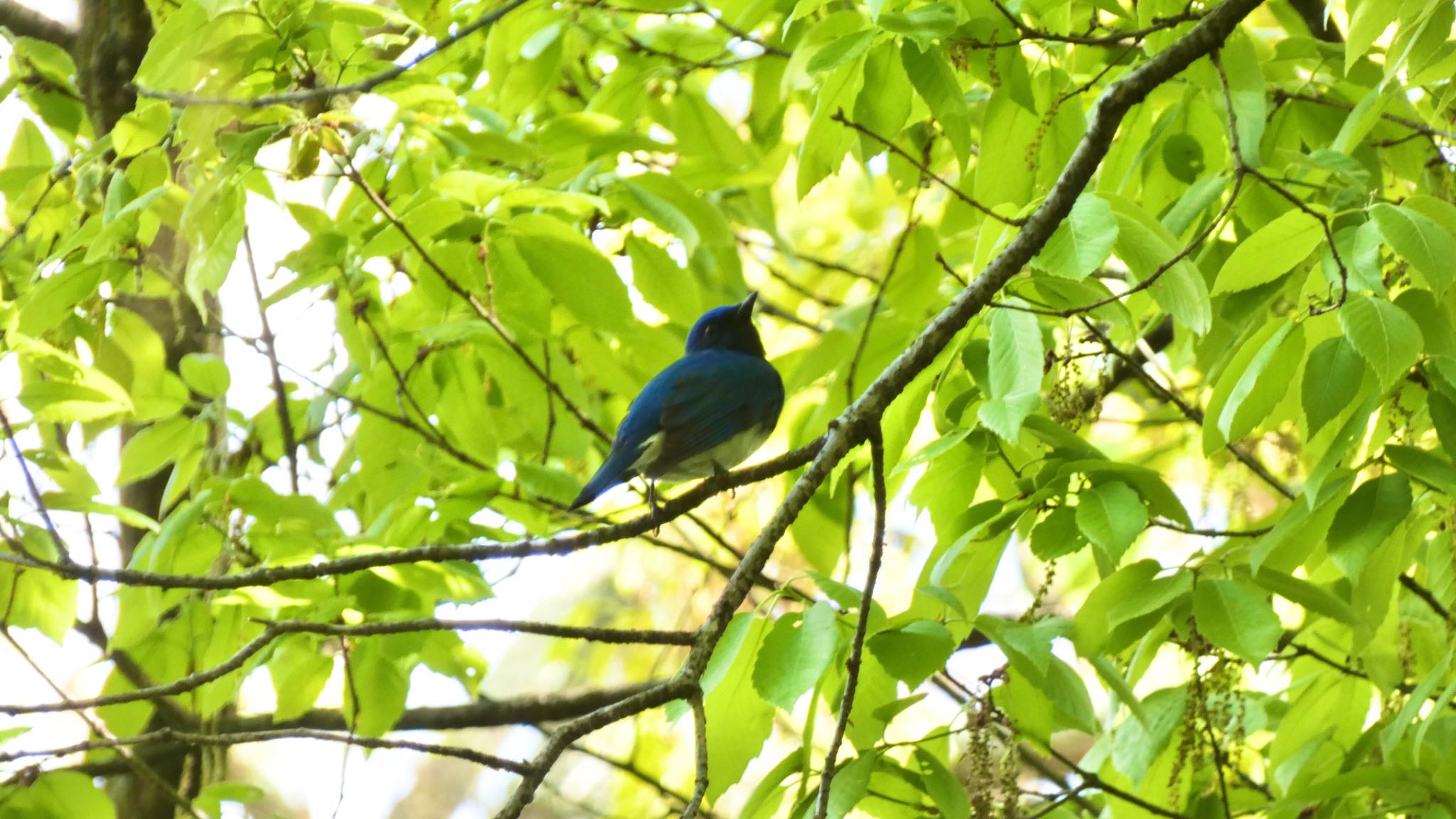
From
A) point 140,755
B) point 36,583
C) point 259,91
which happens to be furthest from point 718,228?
point 140,755

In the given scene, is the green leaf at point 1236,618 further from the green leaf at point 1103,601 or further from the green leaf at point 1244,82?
the green leaf at point 1244,82

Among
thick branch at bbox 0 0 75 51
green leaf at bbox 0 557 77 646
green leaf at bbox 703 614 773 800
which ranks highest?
thick branch at bbox 0 0 75 51

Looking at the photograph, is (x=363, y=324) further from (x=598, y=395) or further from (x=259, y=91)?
(x=598, y=395)

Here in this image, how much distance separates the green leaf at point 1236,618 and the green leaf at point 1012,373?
1.58 feet

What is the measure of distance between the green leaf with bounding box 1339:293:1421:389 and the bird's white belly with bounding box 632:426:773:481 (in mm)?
2434

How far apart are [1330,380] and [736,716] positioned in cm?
110

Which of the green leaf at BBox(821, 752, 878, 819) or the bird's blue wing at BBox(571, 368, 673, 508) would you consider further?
the bird's blue wing at BBox(571, 368, 673, 508)

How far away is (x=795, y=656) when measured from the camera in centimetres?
188

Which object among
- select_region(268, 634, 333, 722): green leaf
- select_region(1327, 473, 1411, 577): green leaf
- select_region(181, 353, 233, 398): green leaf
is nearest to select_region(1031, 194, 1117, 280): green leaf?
select_region(1327, 473, 1411, 577): green leaf

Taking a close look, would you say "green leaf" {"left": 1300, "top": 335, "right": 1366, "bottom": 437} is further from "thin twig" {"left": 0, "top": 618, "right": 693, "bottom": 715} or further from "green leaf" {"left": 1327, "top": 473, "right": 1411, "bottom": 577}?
"thin twig" {"left": 0, "top": 618, "right": 693, "bottom": 715}

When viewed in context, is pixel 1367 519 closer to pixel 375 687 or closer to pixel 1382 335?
pixel 1382 335

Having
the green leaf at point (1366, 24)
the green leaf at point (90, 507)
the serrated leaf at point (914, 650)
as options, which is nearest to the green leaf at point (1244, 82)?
the green leaf at point (1366, 24)

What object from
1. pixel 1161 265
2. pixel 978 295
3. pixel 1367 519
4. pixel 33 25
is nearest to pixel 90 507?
pixel 978 295

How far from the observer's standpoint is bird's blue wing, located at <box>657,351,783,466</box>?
4.08 meters
